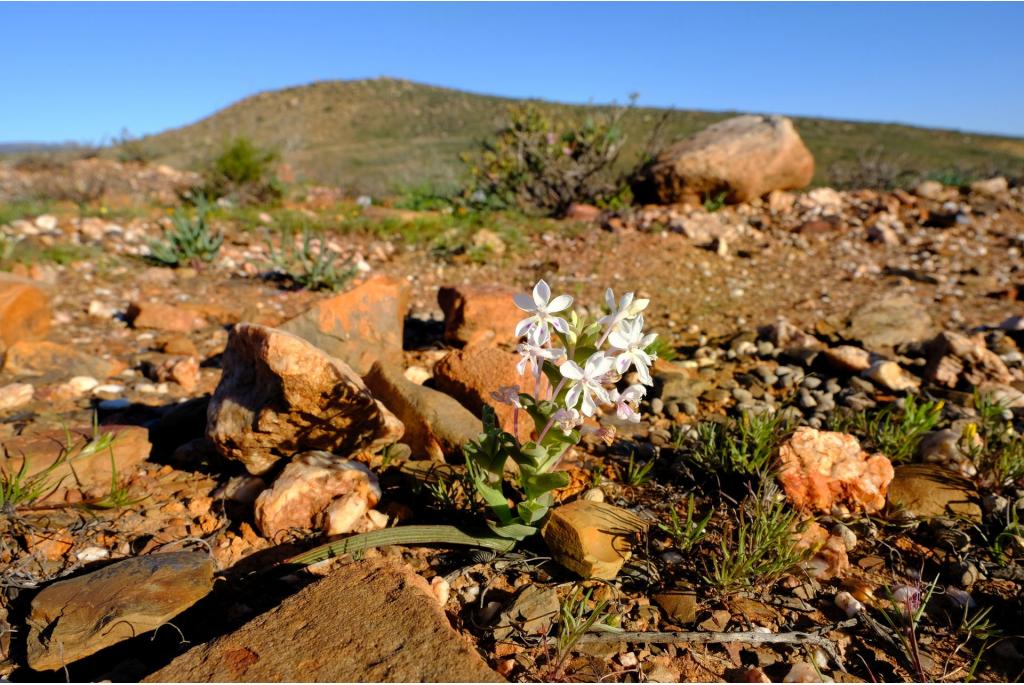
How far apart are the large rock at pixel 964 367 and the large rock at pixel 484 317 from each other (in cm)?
268

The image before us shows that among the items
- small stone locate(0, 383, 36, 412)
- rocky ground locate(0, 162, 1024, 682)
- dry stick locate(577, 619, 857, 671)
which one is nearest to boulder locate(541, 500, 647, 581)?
rocky ground locate(0, 162, 1024, 682)

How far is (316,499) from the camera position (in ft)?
8.48

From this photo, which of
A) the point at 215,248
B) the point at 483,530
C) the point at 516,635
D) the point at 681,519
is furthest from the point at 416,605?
the point at 215,248

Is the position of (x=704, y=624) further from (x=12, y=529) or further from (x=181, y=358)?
(x=181, y=358)

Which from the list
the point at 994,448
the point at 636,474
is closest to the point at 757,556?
the point at 636,474

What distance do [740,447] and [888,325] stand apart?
262 cm

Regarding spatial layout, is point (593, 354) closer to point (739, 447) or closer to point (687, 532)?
point (687, 532)

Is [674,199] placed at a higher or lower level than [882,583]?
higher

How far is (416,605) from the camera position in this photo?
6.10ft

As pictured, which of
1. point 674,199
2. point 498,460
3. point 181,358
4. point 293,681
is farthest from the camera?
point 674,199

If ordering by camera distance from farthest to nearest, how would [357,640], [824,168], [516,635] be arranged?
[824,168] < [516,635] < [357,640]

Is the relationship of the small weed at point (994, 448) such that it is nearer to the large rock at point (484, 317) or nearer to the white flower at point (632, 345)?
the white flower at point (632, 345)

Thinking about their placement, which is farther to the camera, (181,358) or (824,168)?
(824,168)

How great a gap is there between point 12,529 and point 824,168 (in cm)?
3540
